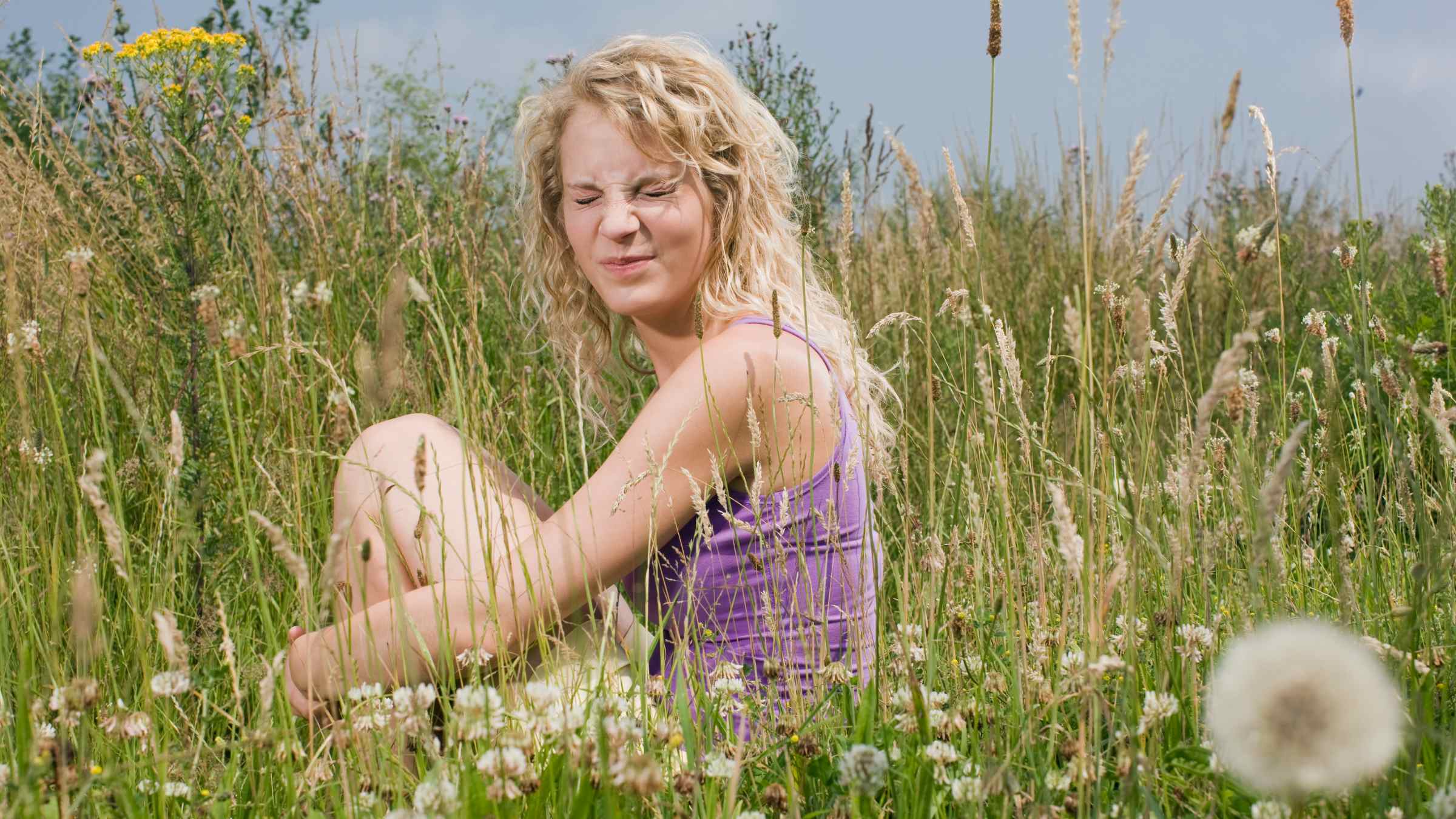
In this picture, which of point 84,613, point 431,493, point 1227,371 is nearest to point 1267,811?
point 1227,371

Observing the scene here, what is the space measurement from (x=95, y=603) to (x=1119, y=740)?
1150 mm

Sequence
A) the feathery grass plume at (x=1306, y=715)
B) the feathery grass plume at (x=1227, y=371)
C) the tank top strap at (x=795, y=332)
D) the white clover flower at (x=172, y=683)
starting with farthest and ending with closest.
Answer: the tank top strap at (x=795, y=332)
the white clover flower at (x=172, y=683)
the feathery grass plume at (x=1227, y=371)
the feathery grass plume at (x=1306, y=715)

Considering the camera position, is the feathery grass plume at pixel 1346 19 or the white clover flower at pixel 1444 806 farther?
the feathery grass plume at pixel 1346 19

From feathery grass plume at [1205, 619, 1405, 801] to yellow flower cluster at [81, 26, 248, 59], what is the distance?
12.3ft

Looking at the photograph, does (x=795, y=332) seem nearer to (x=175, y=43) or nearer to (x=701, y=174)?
(x=701, y=174)

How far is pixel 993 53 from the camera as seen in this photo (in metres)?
1.52

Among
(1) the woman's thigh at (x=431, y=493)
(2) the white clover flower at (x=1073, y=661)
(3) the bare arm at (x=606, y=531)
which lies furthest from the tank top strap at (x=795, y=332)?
(2) the white clover flower at (x=1073, y=661)

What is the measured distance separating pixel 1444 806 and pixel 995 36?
99cm

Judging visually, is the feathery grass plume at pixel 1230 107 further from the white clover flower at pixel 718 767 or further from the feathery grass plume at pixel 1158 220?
the white clover flower at pixel 718 767

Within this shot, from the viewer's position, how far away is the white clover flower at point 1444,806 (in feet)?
3.64

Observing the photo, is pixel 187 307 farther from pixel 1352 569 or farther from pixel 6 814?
pixel 1352 569

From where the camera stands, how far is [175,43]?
3836mm

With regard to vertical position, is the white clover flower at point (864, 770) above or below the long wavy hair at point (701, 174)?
below

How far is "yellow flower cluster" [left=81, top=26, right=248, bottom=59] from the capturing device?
378 centimetres
